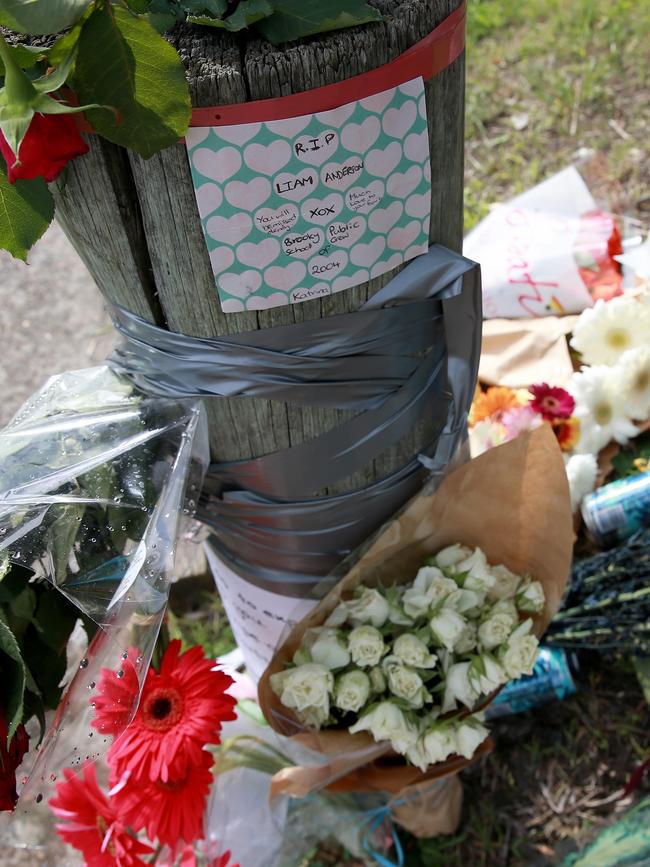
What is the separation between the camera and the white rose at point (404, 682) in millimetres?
1282

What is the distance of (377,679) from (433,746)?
13 cm

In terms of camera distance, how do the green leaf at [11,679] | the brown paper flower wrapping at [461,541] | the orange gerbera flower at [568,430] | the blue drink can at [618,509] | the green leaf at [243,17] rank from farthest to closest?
the orange gerbera flower at [568,430] < the blue drink can at [618,509] < the brown paper flower wrapping at [461,541] < the green leaf at [11,679] < the green leaf at [243,17]

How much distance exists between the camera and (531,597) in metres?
1.38

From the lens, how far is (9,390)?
9.52 feet

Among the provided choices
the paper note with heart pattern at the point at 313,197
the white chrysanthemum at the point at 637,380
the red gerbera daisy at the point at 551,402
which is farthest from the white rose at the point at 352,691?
the white chrysanthemum at the point at 637,380

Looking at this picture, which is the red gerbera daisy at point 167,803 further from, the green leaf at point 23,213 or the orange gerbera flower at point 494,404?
the orange gerbera flower at point 494,404

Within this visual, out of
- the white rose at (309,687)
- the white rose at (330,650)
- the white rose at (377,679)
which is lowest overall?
the white rose at (377,679)

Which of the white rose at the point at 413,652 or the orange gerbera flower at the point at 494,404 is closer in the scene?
the white rose at the point at 413,652

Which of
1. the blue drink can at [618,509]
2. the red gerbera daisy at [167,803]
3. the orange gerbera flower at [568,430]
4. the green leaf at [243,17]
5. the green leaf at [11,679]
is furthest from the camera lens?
the orange gerbera flower at [568,430]

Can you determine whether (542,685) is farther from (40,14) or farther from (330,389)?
(40,14)

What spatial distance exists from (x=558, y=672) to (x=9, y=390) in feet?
6.56

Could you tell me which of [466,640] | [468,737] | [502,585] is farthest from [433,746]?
[502,585]

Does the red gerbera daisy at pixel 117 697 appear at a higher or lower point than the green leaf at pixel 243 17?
lower

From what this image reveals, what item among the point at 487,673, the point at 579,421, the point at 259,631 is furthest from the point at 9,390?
the point at 487,673
